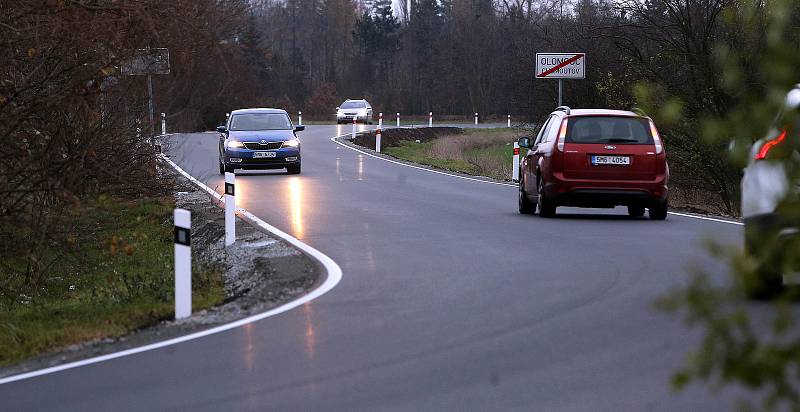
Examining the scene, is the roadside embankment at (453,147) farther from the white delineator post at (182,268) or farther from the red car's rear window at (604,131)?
the white delineator post at (182,268)

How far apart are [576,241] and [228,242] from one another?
169 inches

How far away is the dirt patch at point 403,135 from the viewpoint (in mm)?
56438

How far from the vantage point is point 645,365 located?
7281 millimetres

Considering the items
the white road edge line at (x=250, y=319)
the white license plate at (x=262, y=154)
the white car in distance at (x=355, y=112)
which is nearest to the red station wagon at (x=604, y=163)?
the white road edge line at (x=250, y=319)

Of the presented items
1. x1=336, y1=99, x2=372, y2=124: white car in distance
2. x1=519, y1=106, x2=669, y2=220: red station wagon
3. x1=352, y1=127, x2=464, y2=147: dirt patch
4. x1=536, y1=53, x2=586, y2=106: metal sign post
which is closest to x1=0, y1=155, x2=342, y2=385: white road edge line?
x1=519, y1=106, x2=669, y2=220: red station wagon

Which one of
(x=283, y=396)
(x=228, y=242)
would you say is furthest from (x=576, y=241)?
(x=283, y=396)

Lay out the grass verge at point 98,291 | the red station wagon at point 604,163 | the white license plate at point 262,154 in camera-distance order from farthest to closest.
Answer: the white license plate at point 262,154 < the red station wagon at point 604,163 < the grass verge at point 98,291

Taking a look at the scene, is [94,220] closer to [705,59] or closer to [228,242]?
[228,242]

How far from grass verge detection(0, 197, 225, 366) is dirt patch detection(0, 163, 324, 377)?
24cm

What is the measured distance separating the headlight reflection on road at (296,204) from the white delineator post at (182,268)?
19.5 feet

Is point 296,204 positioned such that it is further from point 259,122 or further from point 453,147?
point 453,147

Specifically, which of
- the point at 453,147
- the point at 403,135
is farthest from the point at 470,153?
the point at 403,135

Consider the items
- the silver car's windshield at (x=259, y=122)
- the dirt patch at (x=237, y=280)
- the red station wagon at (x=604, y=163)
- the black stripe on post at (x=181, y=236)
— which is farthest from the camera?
the silver car's windshield at (x=259, y=122)

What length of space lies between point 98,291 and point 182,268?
4.19m
